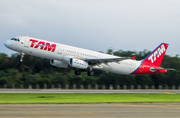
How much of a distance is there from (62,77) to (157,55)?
30459 millimetres

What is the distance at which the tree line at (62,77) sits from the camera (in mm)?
67394

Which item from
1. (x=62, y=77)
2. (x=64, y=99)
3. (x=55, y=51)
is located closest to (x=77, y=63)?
(x=55, y=51)

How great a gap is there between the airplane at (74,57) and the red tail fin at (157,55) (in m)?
0.34

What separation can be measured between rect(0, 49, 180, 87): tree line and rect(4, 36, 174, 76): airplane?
2504 centimetres

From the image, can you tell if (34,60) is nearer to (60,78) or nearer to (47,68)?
(47,68)

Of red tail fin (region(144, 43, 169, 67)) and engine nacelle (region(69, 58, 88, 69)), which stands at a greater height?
red tail fin (region(144, 43, 169, 67))

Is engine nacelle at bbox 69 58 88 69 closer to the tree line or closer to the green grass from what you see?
the green grass

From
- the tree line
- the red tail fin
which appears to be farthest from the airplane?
the tree line

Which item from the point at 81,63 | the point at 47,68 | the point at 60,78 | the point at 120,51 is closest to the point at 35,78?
the point at 60,78

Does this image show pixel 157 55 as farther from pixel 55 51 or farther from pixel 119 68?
pixel 55 51

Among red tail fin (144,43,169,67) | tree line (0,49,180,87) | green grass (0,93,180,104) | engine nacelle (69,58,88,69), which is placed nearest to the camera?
green grass (0,93,180,104)

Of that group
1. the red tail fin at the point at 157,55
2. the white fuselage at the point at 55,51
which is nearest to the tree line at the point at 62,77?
the red tail fin at the point at 157,55

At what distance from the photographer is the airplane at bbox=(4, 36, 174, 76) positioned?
3722cm

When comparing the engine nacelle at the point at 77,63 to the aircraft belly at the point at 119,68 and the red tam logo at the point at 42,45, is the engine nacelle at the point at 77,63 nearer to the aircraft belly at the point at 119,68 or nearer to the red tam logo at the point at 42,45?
the red tam logo at the point at 42,45
